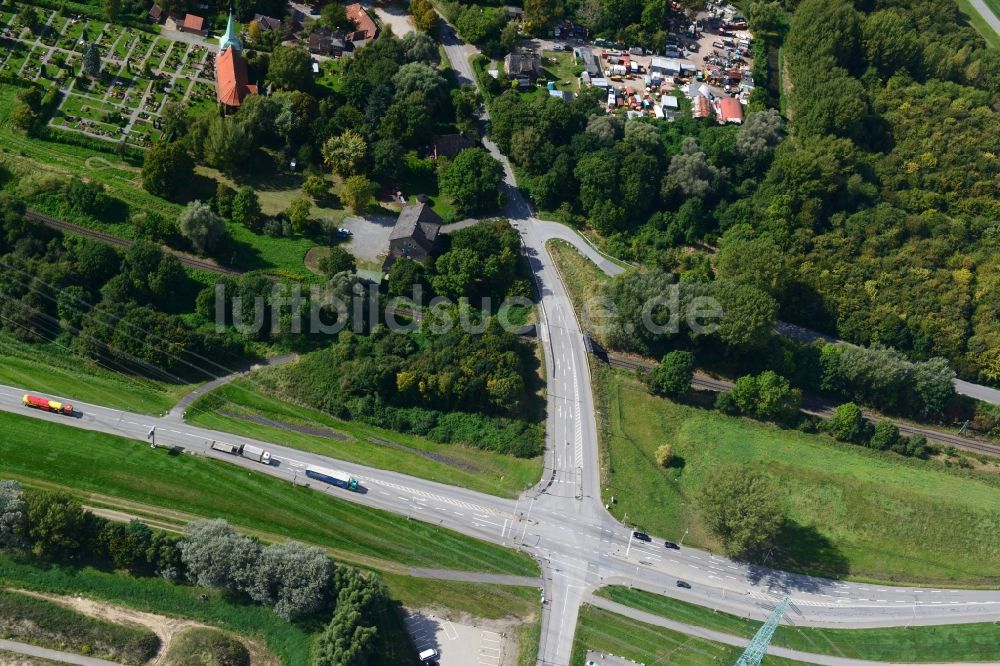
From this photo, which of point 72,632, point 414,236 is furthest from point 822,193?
point 72,632

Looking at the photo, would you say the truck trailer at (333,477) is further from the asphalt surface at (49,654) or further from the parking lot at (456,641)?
the asphalt surface at (49,654)

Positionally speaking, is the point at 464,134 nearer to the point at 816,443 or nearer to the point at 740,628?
the point at 816,443

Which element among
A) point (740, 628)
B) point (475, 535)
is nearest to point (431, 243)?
point (475, 535)

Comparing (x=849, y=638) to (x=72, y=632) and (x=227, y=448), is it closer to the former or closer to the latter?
(x=227, y=448)

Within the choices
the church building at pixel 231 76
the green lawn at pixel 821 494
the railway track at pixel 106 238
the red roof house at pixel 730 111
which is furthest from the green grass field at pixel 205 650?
the red roof house at pixel 730 111

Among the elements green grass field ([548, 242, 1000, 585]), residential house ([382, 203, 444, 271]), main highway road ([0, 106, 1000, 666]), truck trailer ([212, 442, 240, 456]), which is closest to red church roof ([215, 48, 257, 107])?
residential house ([382, 203, 444, 271])

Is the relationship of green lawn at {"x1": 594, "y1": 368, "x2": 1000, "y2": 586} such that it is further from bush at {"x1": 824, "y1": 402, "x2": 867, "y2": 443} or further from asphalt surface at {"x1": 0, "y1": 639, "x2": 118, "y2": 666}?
asphalt surface at {"x1": 0, "y1": 639, "x2": 118, "y2": 666}
